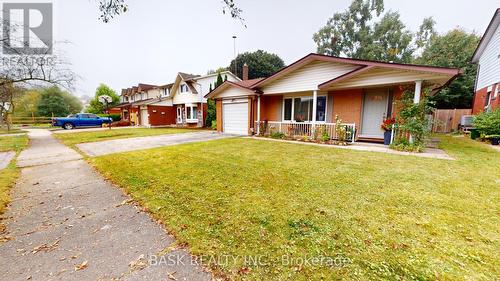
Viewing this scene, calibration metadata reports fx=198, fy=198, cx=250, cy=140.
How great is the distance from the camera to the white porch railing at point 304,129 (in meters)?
9.59

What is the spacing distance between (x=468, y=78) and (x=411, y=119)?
18849mm

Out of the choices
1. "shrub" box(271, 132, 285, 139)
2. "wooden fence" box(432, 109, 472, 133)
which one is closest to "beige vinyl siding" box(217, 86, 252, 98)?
"shrub" box(271, 132, 285, 139)

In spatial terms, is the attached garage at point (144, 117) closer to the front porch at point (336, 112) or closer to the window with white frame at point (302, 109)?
the front porch at point (336, 112)

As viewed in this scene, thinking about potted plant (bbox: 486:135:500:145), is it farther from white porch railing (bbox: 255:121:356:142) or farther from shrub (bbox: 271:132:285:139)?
shrub (bbox: 271:132:285:139)

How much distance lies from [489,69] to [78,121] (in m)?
34.2

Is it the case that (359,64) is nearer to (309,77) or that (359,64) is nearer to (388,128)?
(309,77)

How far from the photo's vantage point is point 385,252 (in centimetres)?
208

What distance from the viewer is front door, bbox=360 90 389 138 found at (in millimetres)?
9625

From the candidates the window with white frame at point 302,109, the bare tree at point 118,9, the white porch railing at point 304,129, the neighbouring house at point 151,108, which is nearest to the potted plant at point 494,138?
the white porch railing at point 304,129

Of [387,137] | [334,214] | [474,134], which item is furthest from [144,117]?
[474,134]

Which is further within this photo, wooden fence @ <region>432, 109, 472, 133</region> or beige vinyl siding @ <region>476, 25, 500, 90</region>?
wooden fence @ <region>432, 109, 472, 133</region>

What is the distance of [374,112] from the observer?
989 cm

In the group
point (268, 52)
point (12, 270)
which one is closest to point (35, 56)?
point (12, 270)

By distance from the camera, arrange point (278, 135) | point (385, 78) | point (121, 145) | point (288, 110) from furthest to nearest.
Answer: point (288, 110) < point (278, 135) < point (121, 145) < point (385, 78)
